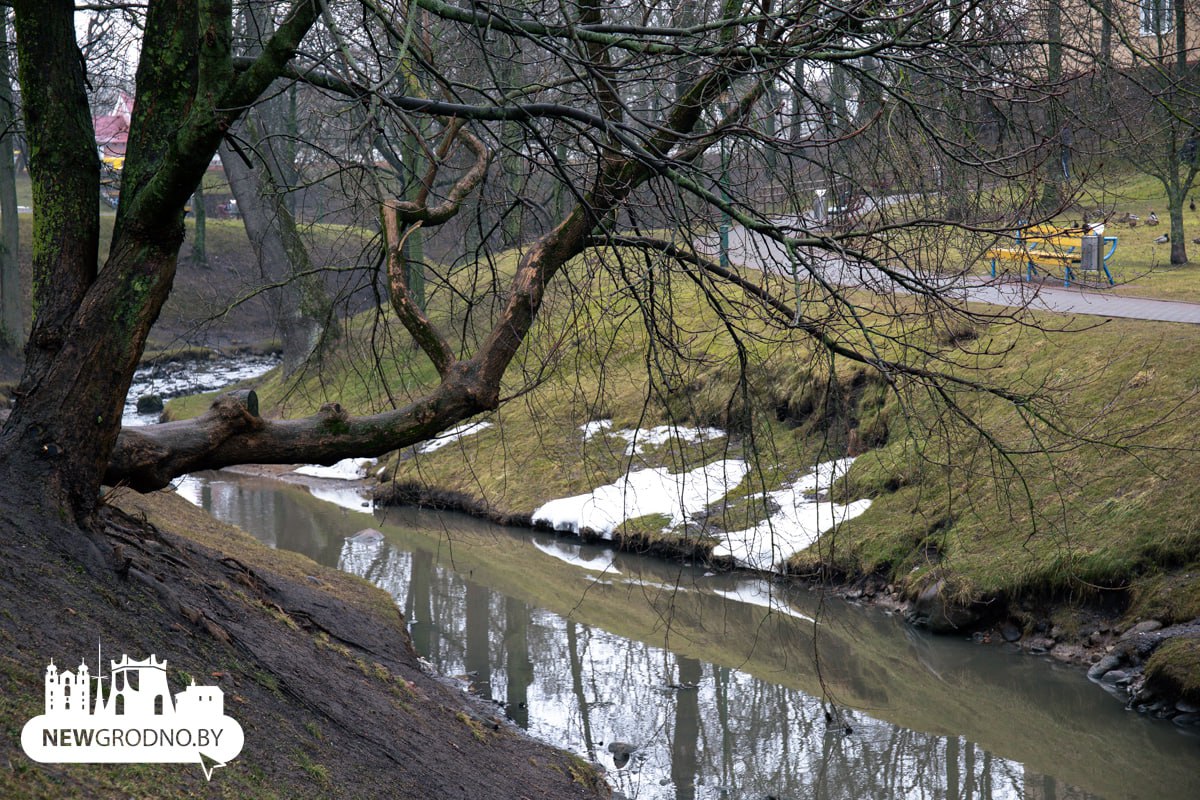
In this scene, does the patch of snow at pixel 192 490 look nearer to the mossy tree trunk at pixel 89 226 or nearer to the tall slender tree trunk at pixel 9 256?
the tall slender tree trunk at pixel 9 256

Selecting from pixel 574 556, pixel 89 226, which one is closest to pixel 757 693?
pixel 574 556

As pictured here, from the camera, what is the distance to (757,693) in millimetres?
8969

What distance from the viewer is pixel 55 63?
525 cm

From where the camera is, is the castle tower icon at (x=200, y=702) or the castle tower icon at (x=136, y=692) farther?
the castle tower icon at (x=200, y=702)

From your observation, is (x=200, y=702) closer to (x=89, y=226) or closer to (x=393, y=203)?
(x=89, y=226)

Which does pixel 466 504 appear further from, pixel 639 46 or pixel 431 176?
pixel 639 46

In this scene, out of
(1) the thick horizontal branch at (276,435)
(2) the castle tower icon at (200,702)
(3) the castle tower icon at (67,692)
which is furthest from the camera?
(1) the thick horizontal branch at (276,435)

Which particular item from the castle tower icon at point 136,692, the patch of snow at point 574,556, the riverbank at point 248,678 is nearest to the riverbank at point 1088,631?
the riverbank at point 248,678

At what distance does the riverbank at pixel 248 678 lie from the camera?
12.8 ft

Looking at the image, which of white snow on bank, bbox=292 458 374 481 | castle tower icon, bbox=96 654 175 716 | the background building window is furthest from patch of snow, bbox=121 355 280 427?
castle tower icon, bbox=96 654 175 716

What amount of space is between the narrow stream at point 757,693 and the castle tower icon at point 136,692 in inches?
58.4

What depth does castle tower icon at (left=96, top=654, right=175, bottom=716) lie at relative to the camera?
13.1 feet

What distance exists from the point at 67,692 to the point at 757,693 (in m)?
6.23

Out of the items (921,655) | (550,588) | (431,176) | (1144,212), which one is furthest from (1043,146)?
(1144,212)
